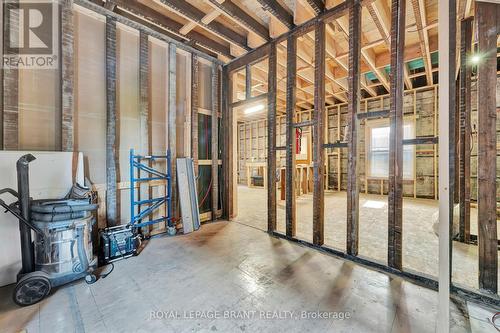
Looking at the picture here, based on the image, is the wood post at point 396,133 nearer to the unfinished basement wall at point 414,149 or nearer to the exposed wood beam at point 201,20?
the exposed wood beam at point 201,20

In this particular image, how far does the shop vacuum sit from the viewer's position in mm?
1773

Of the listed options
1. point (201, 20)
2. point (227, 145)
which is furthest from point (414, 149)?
point (201, 20)

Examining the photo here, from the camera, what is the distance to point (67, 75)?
250 centimetres

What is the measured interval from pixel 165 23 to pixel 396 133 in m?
3.62

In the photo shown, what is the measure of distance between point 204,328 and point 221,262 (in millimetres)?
941

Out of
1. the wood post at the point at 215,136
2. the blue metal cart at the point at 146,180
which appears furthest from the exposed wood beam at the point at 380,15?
the blue metal cart at the point at 146,180

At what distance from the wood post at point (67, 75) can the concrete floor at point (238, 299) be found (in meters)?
1.66

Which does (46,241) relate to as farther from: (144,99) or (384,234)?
(384,234)

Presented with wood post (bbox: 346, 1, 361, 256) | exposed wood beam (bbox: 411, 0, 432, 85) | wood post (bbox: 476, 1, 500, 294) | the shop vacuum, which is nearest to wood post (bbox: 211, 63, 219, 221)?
the shop vacuum

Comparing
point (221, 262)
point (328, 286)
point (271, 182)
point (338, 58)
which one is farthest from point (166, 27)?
point (328, 286)

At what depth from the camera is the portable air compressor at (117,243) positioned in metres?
2.43

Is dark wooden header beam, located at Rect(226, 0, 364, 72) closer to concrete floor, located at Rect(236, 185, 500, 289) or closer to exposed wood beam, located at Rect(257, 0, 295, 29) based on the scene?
exposed wood beam, located at Rect(257, 0, 295, 29)

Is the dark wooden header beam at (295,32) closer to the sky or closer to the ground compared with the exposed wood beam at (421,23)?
closer to the ground

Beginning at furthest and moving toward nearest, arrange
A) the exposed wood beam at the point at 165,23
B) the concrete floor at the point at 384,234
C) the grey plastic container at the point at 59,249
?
the exposed wood beam at the point at 165,23, the concrete floor at the point at 384,234, the grey plastic container at the point at 59,249
